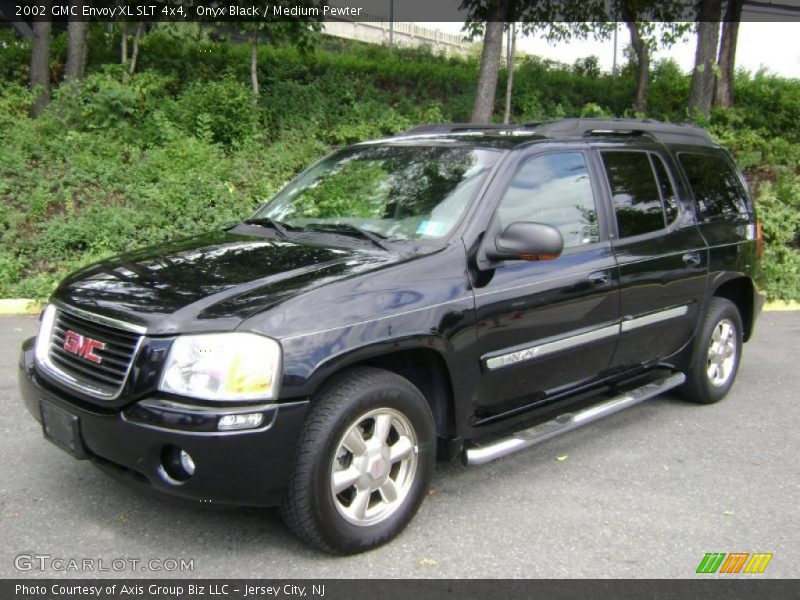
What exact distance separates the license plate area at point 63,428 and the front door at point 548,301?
176cm

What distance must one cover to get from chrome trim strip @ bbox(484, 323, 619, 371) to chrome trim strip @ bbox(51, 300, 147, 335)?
5.16ft

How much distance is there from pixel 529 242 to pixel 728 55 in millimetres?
15002

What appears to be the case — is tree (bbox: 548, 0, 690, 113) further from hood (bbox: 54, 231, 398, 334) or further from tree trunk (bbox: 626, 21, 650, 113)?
hood (bbox: 54, 231, 398, 334)

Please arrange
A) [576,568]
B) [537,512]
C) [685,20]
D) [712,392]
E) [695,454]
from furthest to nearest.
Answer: [685,20]
[712,392]
[695,454]
[537,512]
[576,568]

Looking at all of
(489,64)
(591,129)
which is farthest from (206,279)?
(489,64)

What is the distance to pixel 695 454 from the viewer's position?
4703 mm

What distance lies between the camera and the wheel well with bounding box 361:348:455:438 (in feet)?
11.6

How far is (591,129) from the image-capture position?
467 centimetres

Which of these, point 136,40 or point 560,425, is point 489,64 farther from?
point 560,425

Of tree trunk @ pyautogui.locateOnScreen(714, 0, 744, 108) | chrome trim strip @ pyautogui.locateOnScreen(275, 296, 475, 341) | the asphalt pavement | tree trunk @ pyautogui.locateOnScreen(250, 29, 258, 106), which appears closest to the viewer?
chrome trim strip @ pyautogui.locateOnScreen(275, 296, 475, 341)

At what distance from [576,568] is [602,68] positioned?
20.2 m
